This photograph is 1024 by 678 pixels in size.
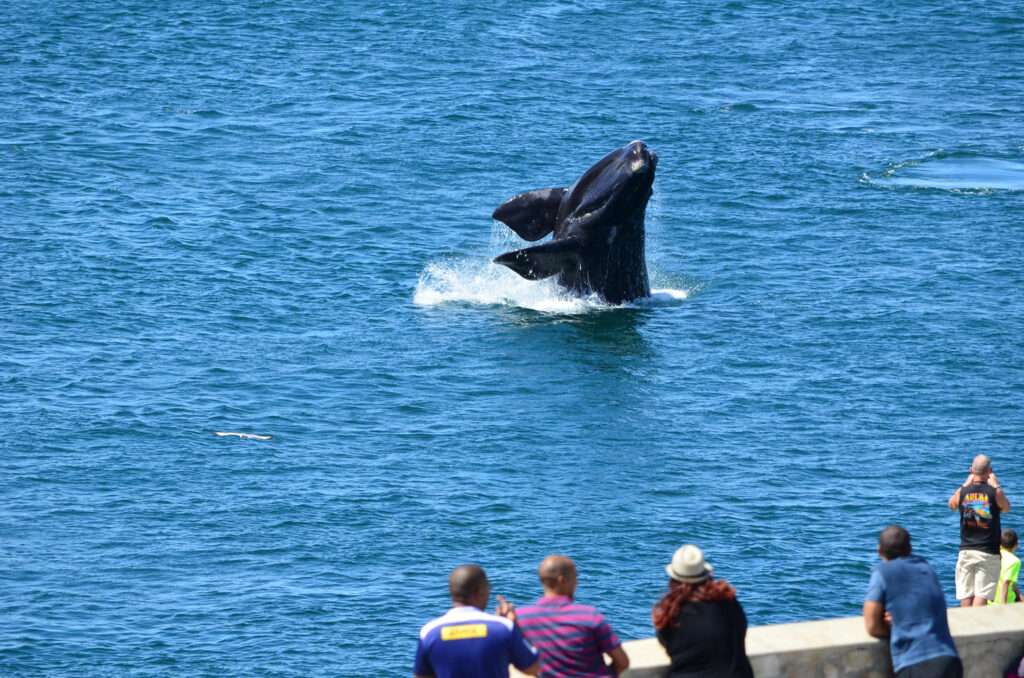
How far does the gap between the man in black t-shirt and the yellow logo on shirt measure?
32.7ft

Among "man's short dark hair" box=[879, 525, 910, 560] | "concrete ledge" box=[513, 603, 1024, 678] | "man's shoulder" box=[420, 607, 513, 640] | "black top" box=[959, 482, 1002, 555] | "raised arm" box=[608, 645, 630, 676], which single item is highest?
"man's shoulder" box=[420, 607, 513, 640]

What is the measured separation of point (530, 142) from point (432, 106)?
250 inches

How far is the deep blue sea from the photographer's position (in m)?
29.6

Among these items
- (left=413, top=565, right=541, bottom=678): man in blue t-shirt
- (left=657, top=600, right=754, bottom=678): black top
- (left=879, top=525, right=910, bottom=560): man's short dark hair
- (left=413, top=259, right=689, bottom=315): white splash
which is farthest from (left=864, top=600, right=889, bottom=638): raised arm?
(left=413, top=259, right=689, bottom=315): white splash

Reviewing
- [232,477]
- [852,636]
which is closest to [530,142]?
[232,477]

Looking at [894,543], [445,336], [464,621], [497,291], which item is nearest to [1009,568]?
[894,543]

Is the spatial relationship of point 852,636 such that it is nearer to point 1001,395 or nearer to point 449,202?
point 1001,395

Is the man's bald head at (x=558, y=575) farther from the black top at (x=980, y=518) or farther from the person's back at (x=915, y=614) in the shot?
the black top at (x=980, y=518)

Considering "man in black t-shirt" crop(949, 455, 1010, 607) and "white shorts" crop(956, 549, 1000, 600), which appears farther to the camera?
"white shorts" crop(956, 549, 1000, 600)

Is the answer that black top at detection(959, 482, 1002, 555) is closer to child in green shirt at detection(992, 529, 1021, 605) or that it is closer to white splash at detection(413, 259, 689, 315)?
child in green shirt at detection(992, 529, 1021, 605)

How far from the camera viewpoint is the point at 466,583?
14.0m

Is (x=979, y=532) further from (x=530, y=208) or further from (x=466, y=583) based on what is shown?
(x=530, y=208)

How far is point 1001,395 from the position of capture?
3906cm

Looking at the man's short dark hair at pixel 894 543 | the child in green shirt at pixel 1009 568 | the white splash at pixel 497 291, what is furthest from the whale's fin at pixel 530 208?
the man's short dark hair at pixel 894 543
